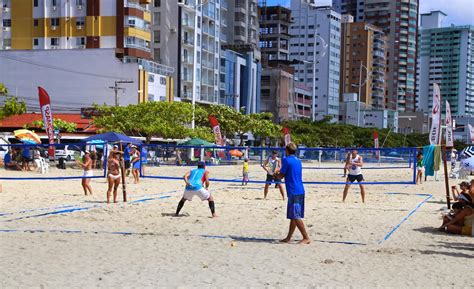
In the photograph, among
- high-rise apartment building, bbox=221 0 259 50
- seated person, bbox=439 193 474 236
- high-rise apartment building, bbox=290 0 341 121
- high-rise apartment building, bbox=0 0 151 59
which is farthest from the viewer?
high-rise apartment building, bbox=290 0 341 121

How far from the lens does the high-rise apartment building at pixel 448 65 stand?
6767 inches

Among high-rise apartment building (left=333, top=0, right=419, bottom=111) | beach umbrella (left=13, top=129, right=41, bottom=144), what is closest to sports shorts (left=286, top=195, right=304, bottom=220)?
beach umbrella (left=13, top=129, right=41, bottom=144)

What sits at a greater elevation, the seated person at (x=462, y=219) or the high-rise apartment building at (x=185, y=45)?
the high-rise apartment building at (x=185, y=45)

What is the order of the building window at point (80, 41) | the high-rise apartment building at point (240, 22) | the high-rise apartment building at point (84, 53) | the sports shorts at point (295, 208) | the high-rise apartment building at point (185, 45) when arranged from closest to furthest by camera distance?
the sports shorts at point (295, 208), the high-rise apartment building at point (84, 53), the building window at point (80, 41), the high-rise apartment building at point (185, 45), the high-rise apartment building at point (240, 22)

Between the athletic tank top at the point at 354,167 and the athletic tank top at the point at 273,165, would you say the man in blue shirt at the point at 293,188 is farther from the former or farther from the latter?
the athletic tank top at the point at 273,165

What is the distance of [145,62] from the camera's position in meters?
61.1

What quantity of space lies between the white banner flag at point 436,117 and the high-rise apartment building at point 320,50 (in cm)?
10744

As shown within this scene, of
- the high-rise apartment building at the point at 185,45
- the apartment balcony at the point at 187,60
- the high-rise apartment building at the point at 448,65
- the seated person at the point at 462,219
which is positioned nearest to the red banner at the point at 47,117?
the seated person at the point at 462,219

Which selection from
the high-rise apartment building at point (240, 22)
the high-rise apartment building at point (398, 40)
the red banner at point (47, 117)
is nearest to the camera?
the red banner at point (47, 117)

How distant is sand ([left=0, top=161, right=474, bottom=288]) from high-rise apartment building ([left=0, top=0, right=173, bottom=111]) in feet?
146

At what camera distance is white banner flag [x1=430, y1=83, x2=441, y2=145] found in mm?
13711

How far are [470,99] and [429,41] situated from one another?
2039 cm

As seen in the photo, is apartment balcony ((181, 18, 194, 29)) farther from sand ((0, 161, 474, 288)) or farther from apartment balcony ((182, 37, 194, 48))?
sand ((0, 161, 474, 288))

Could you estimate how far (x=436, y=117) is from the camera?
45.3 ft
